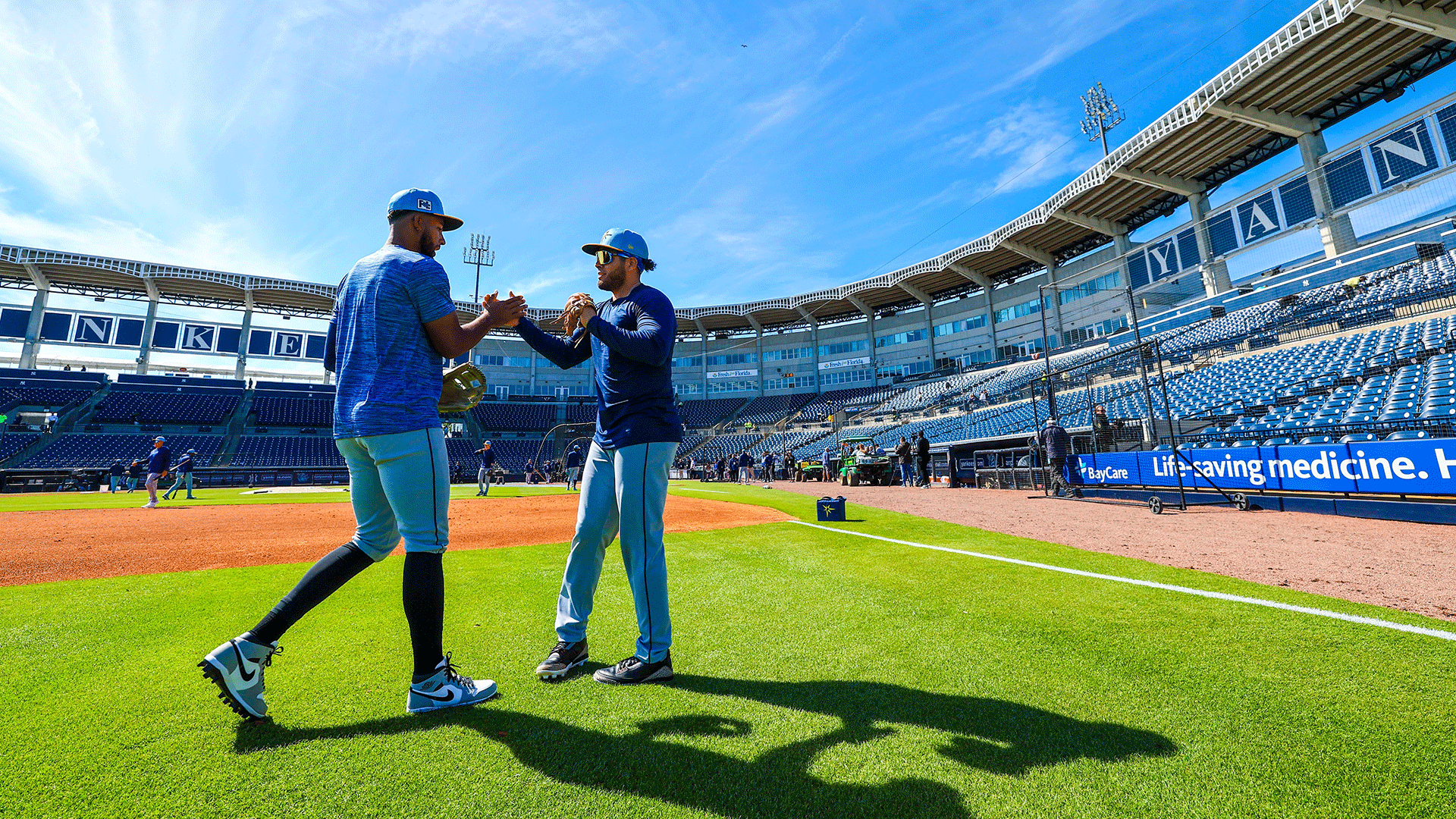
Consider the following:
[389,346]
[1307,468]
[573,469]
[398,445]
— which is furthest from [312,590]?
[573,469]

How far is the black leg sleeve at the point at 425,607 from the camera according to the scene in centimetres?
207

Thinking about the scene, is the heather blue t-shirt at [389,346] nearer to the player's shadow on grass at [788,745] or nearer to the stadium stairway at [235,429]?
the player's shadow on grass at [788,745]

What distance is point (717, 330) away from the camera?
60.3m

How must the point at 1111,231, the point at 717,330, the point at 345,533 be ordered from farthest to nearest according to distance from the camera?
the point at 717,330, the point at 1111,231, the point at 345,533

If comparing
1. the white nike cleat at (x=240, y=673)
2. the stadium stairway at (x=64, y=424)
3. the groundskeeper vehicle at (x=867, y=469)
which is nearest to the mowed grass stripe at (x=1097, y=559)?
the white nike cleat at (x=240, y=673)

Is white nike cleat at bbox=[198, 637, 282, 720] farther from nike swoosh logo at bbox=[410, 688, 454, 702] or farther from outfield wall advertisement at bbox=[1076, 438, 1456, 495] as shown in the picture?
outfield wall advertisement at bbox=[1076, 438, 1456, 495]

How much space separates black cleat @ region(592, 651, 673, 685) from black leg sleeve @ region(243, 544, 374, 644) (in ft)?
3.35

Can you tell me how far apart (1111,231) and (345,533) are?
46317mm

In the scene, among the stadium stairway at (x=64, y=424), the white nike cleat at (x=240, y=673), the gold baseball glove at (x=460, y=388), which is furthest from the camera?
the stadium stairway at (x=64, y=424)

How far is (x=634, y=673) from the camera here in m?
2.29

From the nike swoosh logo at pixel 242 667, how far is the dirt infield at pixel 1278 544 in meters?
5.41

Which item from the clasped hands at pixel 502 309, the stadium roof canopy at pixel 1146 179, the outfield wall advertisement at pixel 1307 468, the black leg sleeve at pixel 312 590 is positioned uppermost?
the stadium roof canopy at pixel 1146 179

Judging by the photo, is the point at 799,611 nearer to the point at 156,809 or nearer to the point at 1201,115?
the point at 156,809

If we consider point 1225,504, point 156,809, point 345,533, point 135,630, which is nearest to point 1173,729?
point 156,809
